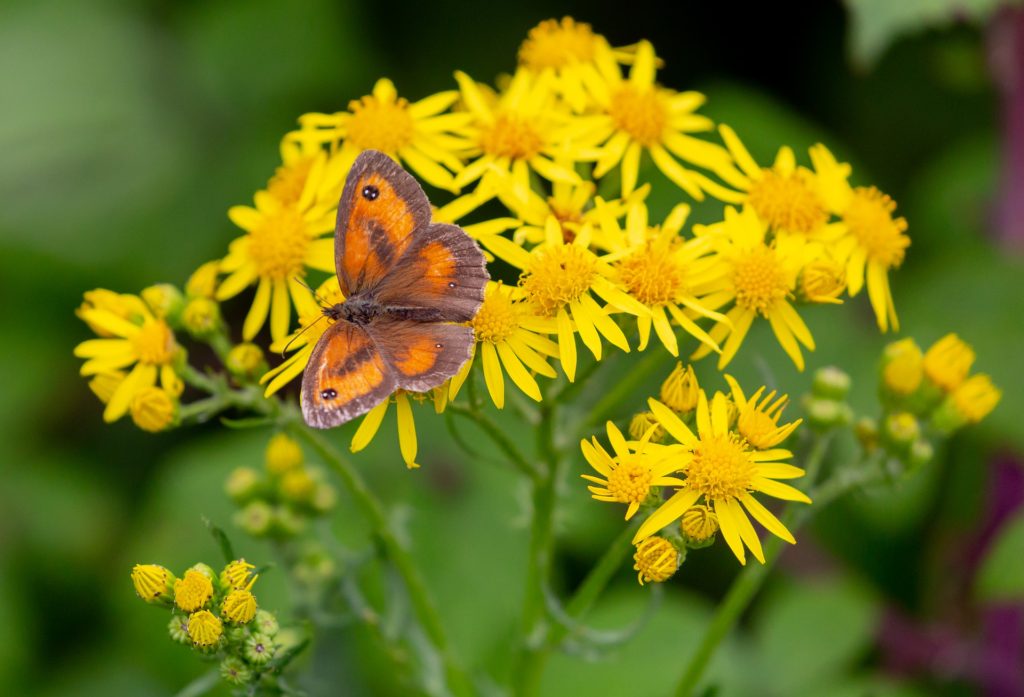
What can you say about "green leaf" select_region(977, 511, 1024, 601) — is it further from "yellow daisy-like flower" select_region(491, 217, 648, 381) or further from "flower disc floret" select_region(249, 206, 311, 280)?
"flower disc floret" select_region(249, 206, 311, 280)

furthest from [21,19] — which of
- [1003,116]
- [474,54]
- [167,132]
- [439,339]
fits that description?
[1003,116]

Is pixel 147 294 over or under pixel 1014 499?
under

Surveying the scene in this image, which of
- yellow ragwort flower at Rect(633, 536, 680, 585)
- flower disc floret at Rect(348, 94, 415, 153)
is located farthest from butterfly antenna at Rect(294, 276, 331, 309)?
yellow ragwort flower at Rect(633, 536, 680, 585)

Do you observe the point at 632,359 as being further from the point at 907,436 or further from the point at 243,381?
the point at 243,381

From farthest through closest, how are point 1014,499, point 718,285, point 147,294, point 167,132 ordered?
1. point 167,132
2. point 1014,499
3. point 147,294
4. point 718,285

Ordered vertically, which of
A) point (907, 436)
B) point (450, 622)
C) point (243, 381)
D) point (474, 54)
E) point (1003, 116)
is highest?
point (1003, 116)

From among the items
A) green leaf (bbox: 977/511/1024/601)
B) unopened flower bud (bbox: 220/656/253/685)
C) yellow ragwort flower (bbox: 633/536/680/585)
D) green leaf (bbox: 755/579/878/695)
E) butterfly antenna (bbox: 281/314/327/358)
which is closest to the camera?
yellow ragwort flower (bbox: 633/536/680/585)
